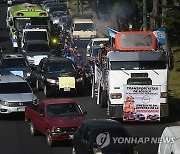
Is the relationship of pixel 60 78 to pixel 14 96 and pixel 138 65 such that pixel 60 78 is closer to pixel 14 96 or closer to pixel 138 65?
pixel 14 96

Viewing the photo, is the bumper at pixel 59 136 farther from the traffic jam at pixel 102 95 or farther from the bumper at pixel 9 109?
the bumper at pixel 9 109

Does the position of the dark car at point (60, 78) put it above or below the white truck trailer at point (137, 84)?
below

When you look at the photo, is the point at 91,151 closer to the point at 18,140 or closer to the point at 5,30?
the point at 18,140

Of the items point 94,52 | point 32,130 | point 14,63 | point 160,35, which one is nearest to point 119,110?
point 32,130

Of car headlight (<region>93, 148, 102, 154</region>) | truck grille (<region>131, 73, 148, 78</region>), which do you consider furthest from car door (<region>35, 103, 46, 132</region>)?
car headlight (<region>93, 148, 102, 154</region>)

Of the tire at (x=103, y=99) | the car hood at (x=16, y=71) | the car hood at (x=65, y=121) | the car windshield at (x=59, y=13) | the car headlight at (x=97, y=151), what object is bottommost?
the car windshield at (x=59, y=13)

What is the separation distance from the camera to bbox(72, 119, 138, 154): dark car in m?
18.9

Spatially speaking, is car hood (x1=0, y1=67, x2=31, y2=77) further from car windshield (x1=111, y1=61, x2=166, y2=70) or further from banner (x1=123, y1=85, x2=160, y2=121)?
banner (x1=123, y1=85, x2=160, y2=121)

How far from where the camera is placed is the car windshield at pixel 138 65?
89.8ft

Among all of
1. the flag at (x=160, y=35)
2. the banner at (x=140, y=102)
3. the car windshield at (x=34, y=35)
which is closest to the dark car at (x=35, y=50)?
the car windshield at (x=34, y=35)

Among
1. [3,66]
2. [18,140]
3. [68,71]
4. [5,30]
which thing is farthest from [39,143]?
[5,30]

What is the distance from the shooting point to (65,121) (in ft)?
76.1

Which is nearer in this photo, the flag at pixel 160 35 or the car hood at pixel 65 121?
the car hood at pixel 65 121

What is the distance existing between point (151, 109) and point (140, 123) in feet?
2.84
